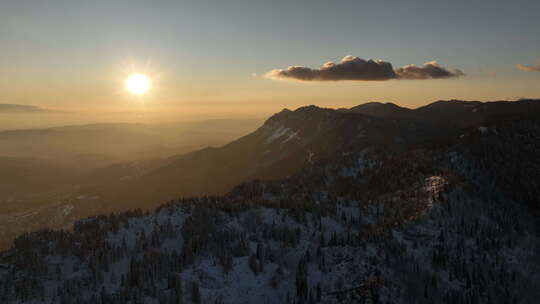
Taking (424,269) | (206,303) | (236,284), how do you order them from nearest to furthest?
(206,303), (236,284), (424,269)

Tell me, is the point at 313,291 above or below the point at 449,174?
below

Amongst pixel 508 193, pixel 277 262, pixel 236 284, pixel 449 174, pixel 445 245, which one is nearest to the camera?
pixel 236 284

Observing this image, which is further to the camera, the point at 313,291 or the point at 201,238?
the point at 201,238

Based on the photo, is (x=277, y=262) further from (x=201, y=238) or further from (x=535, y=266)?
(x=535, y=266)

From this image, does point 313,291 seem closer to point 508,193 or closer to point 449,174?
point 449,174

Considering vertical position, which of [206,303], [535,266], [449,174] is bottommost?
[535,266]

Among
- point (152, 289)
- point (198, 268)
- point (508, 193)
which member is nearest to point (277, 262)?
point (198, 268)
